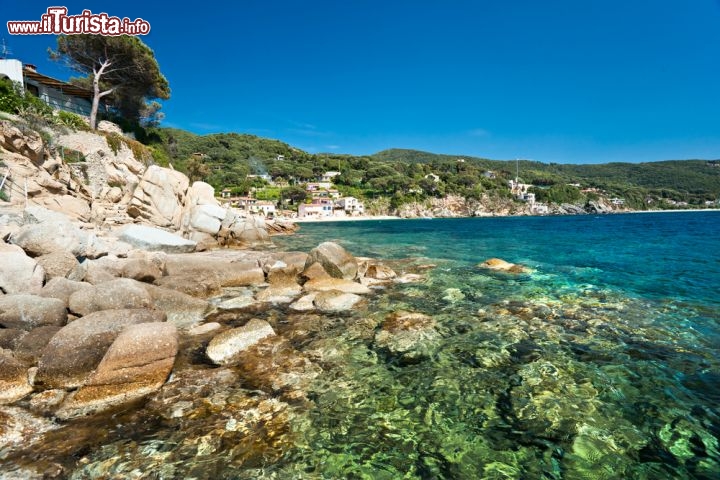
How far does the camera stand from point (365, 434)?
16.3 feet

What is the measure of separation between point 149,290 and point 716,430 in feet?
41.7

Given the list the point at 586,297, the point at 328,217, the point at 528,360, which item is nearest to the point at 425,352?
the point at 528,360

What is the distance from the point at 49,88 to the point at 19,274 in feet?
128

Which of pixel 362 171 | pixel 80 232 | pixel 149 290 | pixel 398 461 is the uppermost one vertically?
pixel 362 171

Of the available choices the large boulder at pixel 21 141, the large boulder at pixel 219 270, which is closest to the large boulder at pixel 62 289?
the large boulder at pixel 219 270

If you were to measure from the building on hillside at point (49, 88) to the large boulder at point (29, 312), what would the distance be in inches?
1369

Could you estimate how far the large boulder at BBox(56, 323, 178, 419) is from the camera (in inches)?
220

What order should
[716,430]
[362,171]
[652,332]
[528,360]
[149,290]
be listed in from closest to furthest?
[716,430], [528,360], [652,332], [149,290], [362,171]

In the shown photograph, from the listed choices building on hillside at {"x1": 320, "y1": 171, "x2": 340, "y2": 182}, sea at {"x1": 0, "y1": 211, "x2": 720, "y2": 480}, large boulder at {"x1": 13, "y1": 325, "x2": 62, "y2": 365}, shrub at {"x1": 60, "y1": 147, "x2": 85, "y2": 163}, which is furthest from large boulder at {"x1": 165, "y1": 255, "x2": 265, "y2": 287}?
building on hillside at {"x1": 320, "y1": 171, "x2": 340, "y2": 182}

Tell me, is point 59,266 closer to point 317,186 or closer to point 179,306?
point 179,306

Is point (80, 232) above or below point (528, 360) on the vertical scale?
above

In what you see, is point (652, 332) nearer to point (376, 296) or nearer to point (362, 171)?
point (376, 296)

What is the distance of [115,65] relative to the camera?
3691 cm

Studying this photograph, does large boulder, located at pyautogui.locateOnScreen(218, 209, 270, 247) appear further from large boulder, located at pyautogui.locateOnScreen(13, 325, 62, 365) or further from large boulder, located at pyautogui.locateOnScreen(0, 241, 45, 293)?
large boulder, located at pyautogui.locateOnScreen(13, 325, 62, 365)
